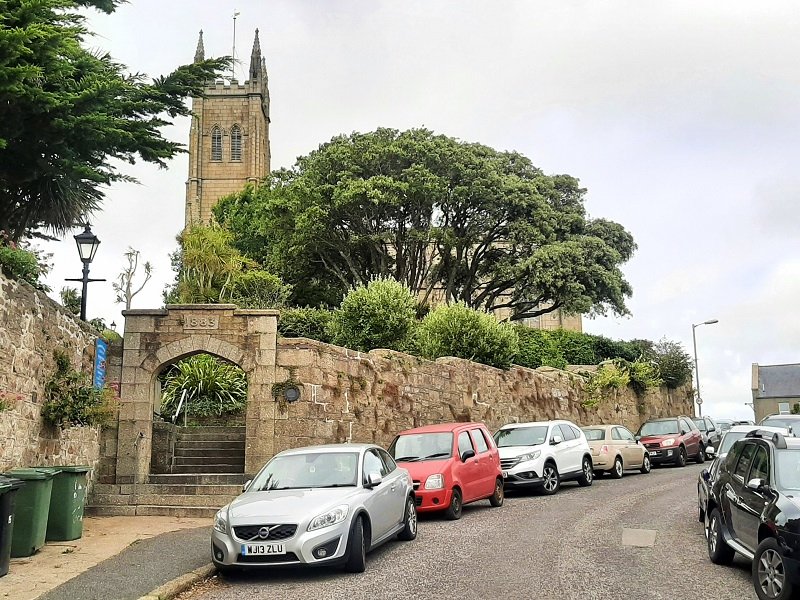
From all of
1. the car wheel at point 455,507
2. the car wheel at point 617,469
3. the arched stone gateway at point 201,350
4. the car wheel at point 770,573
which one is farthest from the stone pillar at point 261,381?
the car wheel at point 770,573

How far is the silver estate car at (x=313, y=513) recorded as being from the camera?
8695 millimetres

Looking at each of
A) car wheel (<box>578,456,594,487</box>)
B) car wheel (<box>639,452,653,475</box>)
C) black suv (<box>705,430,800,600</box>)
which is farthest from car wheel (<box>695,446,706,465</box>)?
black suv (<box>705,430,800,600</box>)

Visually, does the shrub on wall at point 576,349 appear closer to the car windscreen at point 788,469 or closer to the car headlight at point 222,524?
the car windscreen at point 788,469

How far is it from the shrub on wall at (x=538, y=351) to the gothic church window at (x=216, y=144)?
1822 inches

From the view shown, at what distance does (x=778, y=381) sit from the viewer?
7381 cm

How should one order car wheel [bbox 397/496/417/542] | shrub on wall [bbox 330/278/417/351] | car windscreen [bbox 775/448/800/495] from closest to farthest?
car windscreen [bbox 775/448/800/495] < car wheel [bbox 397/496/417/542] < shrub on wall [bbox 330/278/417/351]

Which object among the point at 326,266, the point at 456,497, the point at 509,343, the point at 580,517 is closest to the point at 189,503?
the point at 456,497

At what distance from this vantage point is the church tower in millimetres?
74312

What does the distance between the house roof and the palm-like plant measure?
64.4 m

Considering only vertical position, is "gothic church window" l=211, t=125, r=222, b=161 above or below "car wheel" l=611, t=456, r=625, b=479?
above

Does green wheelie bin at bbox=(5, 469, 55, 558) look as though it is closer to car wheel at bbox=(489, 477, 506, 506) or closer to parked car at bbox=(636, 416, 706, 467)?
car wheel at bbox=(489, 477, 506, 506)

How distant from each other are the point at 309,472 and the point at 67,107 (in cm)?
620

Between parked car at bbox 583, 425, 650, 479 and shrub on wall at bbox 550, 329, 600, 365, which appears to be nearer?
parked car at bbox 583, 425, 650, 479

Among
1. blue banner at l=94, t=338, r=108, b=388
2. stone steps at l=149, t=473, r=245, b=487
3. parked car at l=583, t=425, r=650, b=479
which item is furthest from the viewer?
parked car at l=583, t=425, r=650, b=479
